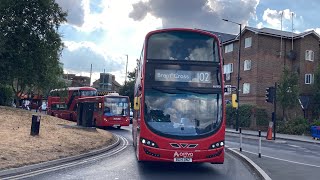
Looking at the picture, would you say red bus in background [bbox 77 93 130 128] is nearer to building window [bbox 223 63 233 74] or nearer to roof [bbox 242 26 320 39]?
roof [bbox 242 26 320 39]

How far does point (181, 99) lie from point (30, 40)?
20.7 metres

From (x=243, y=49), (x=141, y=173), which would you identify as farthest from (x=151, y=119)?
(x=243, y=49)

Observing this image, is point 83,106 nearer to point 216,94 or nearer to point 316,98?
point 216,94

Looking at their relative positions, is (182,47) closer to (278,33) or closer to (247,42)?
(247,42)

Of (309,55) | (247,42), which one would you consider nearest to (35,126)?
(247,42)

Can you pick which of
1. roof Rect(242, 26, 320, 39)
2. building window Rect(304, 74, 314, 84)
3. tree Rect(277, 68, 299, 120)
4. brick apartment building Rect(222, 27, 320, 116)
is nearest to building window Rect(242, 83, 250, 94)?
brick apartment building Rect(222, 27, 320, 116)

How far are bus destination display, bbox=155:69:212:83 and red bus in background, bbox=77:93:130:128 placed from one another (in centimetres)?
1931

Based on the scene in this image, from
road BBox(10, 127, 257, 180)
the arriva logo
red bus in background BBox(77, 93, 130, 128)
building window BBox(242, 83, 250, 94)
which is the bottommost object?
road BBox(10, 127, 257, 180)

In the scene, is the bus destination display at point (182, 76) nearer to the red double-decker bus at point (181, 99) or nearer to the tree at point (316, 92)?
the red double-decker bus at point (181, 99)

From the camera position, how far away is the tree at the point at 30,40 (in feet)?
91.4

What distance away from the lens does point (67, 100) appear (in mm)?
37812

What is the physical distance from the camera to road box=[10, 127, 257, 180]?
9.83 m

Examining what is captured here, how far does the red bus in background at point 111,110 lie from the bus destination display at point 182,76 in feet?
63.3

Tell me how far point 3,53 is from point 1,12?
309cm
